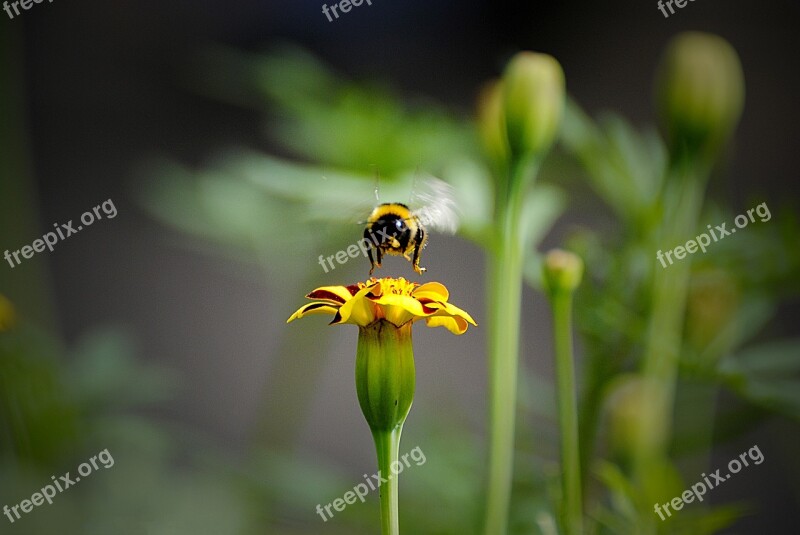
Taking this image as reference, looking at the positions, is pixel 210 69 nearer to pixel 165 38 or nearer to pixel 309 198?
pixel 165 38

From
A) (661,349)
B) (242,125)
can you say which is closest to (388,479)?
(661,349)

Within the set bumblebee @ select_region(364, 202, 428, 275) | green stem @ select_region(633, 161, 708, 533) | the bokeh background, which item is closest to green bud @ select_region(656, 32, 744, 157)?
green stem @ select_region(633, 161, 708, 533)

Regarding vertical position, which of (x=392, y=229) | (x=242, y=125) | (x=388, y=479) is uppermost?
→ (x=242, y=125)

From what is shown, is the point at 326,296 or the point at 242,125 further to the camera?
the point at 242,125

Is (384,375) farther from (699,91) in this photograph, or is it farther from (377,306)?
(699,91)

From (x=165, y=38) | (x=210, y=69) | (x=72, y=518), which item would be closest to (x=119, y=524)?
(x=72, y=518)

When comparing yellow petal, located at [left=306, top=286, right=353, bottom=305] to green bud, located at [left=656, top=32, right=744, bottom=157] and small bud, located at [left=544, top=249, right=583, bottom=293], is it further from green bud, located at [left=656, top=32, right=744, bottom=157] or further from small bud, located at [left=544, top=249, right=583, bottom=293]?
green bud, located at [left=656, top=32, right=744, bottom=157]
